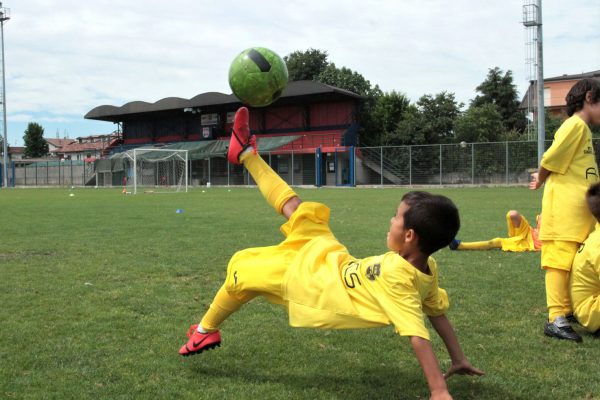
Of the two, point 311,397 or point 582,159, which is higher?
point 582,159

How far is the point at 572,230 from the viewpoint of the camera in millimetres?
4188

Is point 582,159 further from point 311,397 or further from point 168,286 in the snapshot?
point 168,286

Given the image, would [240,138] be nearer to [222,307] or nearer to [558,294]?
[222,307]

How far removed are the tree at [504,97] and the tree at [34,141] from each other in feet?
218

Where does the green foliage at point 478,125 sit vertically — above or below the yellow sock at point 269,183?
above

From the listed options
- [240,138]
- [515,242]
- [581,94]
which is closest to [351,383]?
[240,138]

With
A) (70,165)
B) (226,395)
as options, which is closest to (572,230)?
(226,395)

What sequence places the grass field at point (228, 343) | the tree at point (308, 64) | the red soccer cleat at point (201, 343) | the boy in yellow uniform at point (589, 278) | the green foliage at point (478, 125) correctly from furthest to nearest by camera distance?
the tree at point (308, 64), the green foliage at point (478, 125), the boy in yellow uniform at point (589, 278), the red soccer cleat at point (201, 343), the grass field at point (228, 343)

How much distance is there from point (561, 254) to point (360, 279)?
2201 millimetres

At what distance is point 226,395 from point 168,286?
2997 millimetres

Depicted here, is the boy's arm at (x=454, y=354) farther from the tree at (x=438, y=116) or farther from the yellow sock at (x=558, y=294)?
the tree at (x=438, y=116)

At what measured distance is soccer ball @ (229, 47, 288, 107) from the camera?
4.79 metres

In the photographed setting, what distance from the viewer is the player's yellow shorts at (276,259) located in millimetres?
3121

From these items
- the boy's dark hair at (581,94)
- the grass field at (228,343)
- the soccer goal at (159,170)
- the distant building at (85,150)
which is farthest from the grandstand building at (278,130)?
the boy's dark hair at (581,94)
